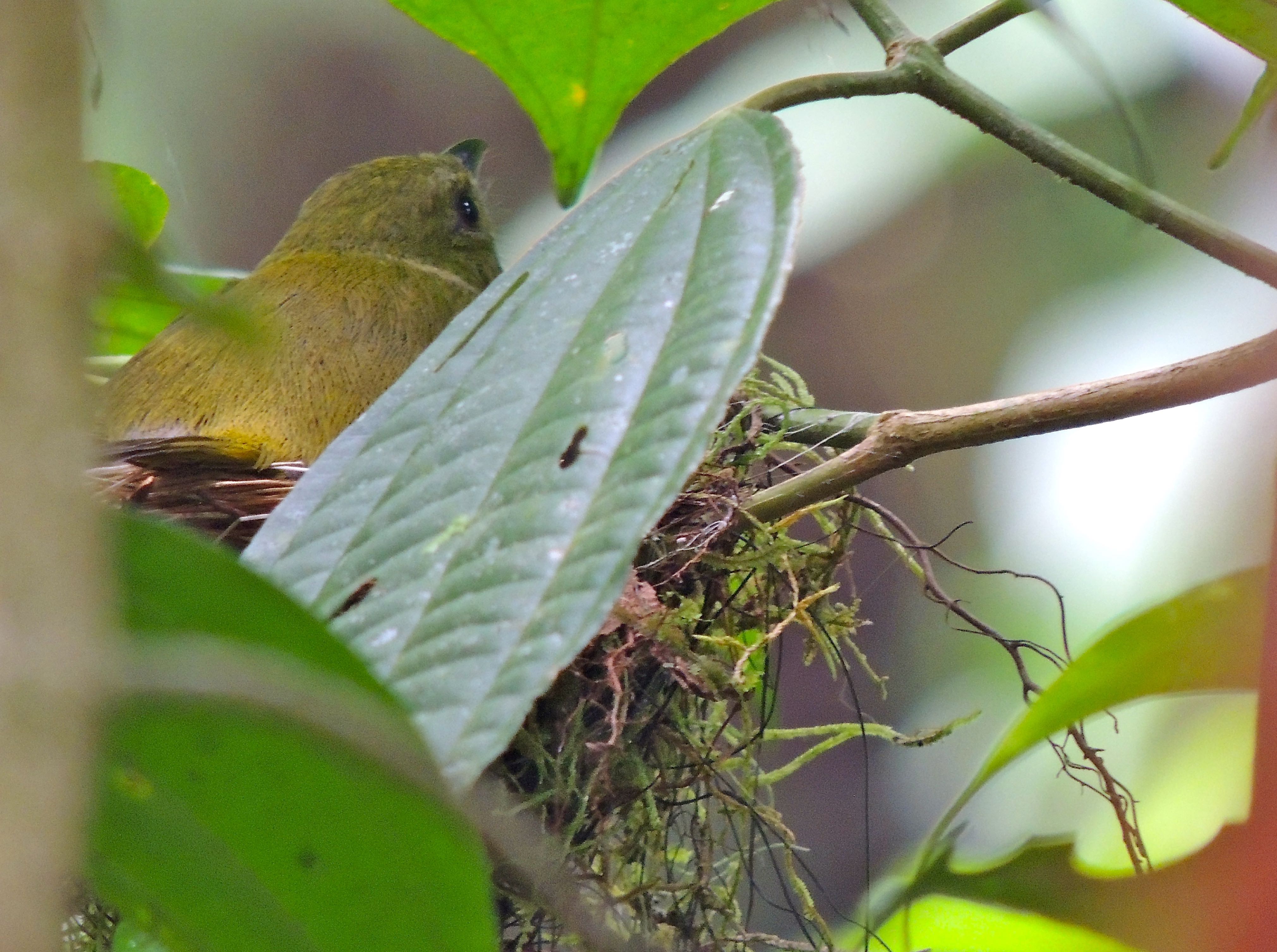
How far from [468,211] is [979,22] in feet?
3.33

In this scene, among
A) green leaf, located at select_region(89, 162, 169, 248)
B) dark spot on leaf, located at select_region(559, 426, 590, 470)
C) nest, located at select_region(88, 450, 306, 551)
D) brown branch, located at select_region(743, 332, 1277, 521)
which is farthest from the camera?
green leaf, located at select_region(89, 162, 169, 248)

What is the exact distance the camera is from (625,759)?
3.61ft

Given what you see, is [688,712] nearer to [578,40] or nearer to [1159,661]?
[1159,661]

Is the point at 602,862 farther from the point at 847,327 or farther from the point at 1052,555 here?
the point at 847,327

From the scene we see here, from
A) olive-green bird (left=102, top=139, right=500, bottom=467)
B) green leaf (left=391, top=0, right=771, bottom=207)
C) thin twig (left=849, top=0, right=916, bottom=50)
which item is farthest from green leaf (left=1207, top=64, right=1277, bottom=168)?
olive-green bird (left=102, top=139, right=500, bottom=467)

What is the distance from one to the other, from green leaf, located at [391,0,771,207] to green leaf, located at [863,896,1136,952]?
0.70 m

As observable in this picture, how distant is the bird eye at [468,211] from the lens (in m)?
1.84

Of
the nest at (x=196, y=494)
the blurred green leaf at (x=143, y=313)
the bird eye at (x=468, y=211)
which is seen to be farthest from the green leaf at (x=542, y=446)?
the bird eye at (x=468, y=211)

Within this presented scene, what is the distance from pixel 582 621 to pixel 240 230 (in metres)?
3.55

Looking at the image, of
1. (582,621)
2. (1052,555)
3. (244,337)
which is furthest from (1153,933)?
(1052,555)

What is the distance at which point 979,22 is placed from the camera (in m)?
0.97

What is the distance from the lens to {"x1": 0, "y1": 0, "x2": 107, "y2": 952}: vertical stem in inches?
11.0

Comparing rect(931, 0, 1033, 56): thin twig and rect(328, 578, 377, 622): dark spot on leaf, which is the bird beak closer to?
rect(931, 0, 1033, 56): thin twig

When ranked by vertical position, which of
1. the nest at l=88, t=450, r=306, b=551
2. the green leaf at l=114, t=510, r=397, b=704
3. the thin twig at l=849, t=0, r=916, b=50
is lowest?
the nest at l=88, t=450, r=306, b=551
